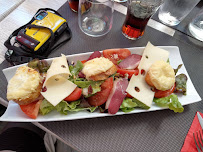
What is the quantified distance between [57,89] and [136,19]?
742mm

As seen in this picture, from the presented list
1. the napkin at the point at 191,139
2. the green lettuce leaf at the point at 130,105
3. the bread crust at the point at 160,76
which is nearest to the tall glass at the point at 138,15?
the bread crust at the point at 160,76

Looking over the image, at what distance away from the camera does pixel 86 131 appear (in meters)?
0.87

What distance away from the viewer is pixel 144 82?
3.00ft

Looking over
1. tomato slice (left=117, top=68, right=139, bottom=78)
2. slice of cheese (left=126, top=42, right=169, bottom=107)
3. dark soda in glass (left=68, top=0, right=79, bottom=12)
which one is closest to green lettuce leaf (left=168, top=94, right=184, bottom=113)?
slice of cheese (left=126, top=42, right=169, bottom=107)

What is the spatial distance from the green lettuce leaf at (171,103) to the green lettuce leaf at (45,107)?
58 centimetres

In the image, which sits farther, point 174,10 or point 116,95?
point 174,10

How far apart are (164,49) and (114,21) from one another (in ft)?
1.68

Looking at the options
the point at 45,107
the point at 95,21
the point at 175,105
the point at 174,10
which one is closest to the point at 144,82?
the point at 175,105

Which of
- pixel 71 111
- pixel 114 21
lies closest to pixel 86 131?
pixel 71 111

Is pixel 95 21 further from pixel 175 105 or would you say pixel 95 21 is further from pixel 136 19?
pixel 175 105

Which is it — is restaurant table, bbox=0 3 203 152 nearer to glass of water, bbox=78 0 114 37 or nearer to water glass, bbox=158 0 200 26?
glass of water, bbox=78 0 114 37

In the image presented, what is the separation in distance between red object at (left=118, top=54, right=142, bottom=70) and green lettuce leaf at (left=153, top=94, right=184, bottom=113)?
0.24 meters

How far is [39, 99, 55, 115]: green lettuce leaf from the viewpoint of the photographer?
0.78 metres

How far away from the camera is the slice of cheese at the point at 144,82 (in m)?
0.85
